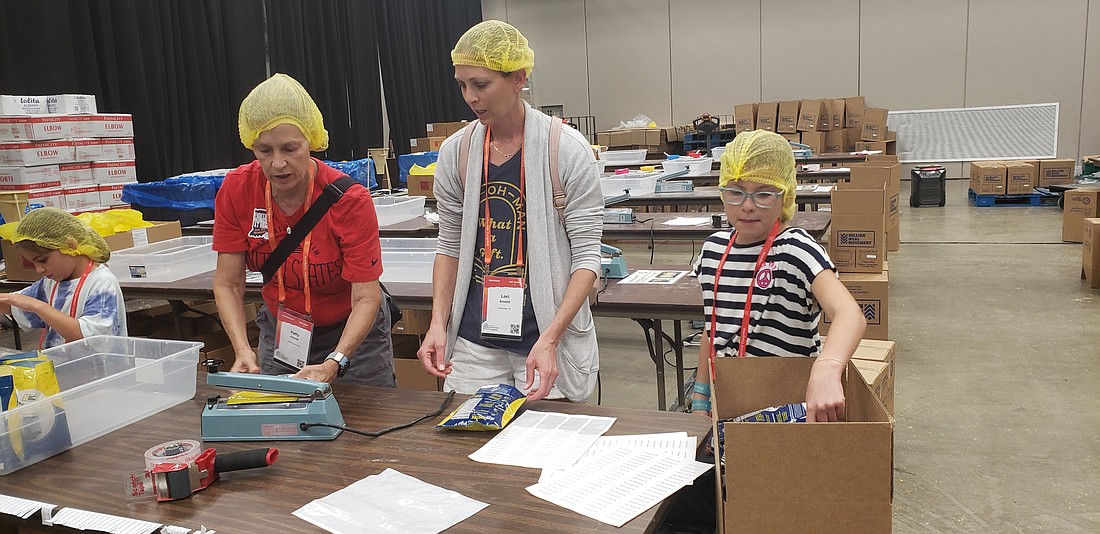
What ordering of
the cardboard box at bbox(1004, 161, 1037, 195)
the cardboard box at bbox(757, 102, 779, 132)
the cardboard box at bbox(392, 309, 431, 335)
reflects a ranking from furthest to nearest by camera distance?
1. the cardboard box at bbox(757, 102, 779, 132)
2. the cardboard box at bbox(1004, 161, 1037, 195)
3. the cardboard box at bbox(392, 309, 431, 335)

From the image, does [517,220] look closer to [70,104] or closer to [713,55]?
[70,104]

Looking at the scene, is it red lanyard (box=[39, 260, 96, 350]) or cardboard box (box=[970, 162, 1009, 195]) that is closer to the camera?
red lanyard (box=[39, 260, 96, 350])

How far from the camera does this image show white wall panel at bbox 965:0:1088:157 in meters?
10.8

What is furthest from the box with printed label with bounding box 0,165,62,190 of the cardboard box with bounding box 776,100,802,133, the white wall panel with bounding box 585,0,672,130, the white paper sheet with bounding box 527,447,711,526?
the white wall panel with bounding box 585,0,672,130

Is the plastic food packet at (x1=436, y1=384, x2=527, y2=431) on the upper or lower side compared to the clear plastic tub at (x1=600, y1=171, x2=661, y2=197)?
lower

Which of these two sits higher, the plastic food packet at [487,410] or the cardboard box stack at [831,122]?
the cardboard box stack at [831,122]

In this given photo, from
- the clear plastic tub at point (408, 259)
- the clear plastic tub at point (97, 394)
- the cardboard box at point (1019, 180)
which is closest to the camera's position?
the clear plastic tub at point (97, 394)

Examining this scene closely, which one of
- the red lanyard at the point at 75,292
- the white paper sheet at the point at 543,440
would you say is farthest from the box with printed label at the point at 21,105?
the white paper sheet at the point at 543,440

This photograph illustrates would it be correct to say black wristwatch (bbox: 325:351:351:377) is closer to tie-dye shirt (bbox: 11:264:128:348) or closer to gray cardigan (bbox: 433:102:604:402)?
gray cardigan (bbox: 433:102:604:402)

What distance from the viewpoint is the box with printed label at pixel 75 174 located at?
19.1 feet

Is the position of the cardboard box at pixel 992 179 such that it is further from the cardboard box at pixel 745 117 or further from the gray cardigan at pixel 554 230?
Result: the gray cardigan at pixel 554 230

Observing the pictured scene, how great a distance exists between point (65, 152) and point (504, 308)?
5384 millimetres

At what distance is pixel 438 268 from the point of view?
1903mm

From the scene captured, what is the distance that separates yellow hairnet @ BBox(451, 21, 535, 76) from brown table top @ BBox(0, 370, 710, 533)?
71 cm
